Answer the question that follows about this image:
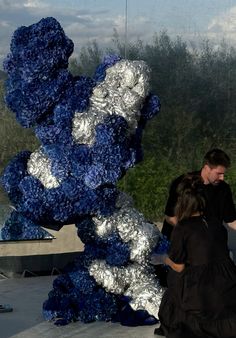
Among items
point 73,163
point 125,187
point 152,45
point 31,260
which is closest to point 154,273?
point 73,163

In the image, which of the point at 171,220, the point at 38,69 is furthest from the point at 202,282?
the point at 38,69

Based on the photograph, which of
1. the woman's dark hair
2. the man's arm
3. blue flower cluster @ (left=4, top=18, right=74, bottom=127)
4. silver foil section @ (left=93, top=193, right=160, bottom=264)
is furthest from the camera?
the man's arm

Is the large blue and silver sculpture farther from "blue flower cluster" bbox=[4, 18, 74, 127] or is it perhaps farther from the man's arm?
the man's arm

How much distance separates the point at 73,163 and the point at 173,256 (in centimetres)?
110

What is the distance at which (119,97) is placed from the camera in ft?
19.4

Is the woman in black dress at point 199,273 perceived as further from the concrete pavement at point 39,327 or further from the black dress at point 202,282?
the concrete pavement at point 39,327

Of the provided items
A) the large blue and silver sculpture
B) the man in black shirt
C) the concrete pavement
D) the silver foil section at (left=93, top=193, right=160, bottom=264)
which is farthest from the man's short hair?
the concrete pavement

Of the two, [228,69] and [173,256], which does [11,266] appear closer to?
[173,256]

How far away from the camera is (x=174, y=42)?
1100 cm

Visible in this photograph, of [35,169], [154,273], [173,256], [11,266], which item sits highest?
[35,169]

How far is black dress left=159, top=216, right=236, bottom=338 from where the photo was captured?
5.10m

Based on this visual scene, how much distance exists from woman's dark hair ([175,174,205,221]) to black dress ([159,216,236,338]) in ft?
0.19

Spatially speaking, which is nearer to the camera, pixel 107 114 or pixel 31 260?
pixel 107 114

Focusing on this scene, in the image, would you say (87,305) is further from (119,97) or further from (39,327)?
(119,97)
